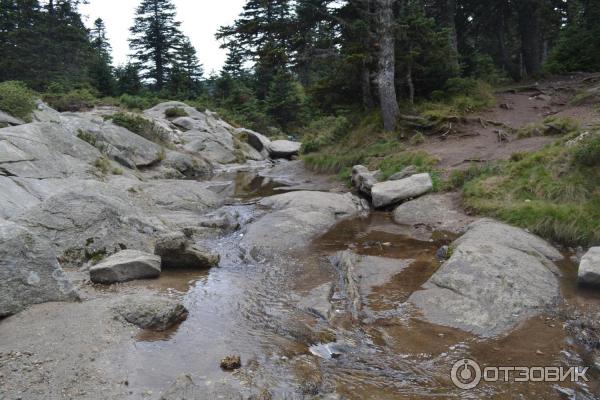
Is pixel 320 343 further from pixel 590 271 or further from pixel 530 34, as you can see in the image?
pixel 530 34

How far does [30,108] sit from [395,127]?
13913 mm

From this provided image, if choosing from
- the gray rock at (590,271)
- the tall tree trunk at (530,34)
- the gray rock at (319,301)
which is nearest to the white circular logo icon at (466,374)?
the gray rock at (319,301)

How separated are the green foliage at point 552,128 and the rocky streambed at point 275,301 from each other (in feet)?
13.5

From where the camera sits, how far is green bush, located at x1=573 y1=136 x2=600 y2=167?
837 centimetres

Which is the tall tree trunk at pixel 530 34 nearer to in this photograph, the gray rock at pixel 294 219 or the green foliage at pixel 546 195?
the green foliage at pixel 546 195

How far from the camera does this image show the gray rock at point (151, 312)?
491 centimetres

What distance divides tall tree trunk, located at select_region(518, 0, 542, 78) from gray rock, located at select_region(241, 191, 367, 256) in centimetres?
1919

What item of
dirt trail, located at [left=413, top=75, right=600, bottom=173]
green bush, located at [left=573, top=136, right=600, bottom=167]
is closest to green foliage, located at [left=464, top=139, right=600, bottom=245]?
green bush, located at [left=573, top=136, right=600, bottom=167]

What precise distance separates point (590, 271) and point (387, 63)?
11849 millimetres

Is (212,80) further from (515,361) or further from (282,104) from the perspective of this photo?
(515,361)

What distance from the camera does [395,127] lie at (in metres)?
16.8

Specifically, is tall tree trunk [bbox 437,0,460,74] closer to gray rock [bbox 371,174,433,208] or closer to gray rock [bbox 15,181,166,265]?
gray rock [bbox 371,174,433,208]

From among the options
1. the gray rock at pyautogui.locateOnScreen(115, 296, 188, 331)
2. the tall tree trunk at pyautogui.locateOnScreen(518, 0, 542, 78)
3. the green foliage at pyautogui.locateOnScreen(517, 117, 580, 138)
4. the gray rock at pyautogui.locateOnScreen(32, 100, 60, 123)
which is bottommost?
the gray rock at pyautogui.locateOnScreen(115, 296, 188, 331)

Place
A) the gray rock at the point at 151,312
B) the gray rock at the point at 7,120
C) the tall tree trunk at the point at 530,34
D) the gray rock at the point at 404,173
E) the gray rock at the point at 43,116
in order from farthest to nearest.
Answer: the tall tree trunk at the point at 530,34 < the gray rock at the point at 43,116 < the gray rock at the point at 7,120 < the gray rock at the point at 404,173 < the gray rock at the point at 151,312
